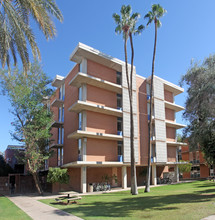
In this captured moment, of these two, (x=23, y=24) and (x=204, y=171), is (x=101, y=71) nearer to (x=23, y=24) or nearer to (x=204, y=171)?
(x=23, y=24)

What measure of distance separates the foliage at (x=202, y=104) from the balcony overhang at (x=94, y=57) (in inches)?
457

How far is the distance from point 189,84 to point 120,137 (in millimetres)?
11792

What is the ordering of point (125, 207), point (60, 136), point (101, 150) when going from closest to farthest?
point (125, 207) < point (101, 150) < point (60, 136)

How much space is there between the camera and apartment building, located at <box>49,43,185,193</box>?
25.6 metres

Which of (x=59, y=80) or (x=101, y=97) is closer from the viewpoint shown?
(x=101, y=97)

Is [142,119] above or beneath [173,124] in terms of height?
above

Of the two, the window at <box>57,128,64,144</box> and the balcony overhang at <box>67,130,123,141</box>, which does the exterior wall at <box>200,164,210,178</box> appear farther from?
the window at <box>57,128,64,144</box>

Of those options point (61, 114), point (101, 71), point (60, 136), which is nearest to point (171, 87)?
point (101, 71)

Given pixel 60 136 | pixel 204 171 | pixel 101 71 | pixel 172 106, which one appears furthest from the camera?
pixel 204 171

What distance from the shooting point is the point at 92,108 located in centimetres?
2584

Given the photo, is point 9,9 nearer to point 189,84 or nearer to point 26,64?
point 26,64

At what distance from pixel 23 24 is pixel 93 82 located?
16659mm

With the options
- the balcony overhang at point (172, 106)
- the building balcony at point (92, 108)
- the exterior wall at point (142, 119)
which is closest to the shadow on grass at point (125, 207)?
the building balcony at point (92, 108)

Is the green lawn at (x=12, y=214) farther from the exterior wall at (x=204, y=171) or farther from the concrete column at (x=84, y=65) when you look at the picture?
the exterior wall at (x=204, y=171)
